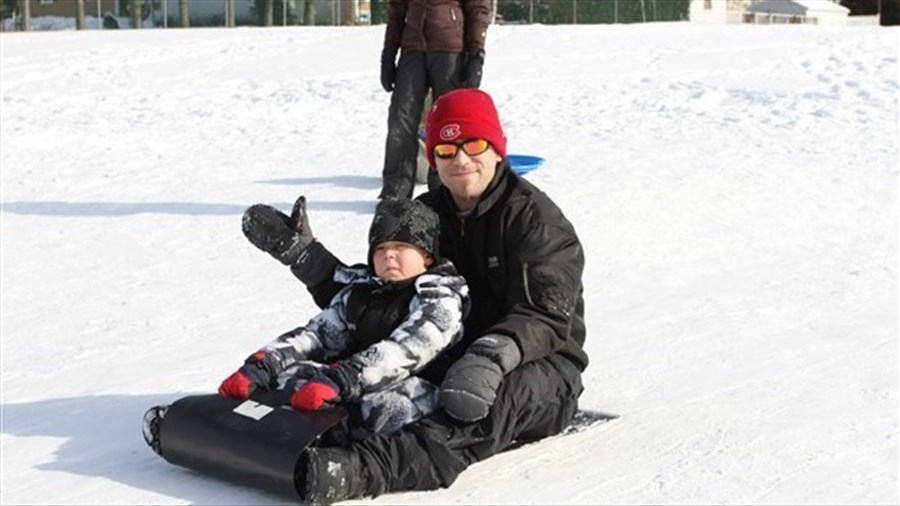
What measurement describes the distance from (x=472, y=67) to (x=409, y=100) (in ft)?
1.21

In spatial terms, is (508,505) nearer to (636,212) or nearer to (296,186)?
(636,212)

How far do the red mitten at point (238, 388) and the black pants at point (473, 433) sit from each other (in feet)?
1.23

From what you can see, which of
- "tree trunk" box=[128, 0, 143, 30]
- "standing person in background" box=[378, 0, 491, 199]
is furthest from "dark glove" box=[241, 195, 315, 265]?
"tree trunk" box=[128, 0, 143, 30]

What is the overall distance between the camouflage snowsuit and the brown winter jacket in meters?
3.46

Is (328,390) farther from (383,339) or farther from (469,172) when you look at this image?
(469,172)

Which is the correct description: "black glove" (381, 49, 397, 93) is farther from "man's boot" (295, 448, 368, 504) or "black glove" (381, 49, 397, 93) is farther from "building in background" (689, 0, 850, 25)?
"building in background" (689, 0, 850, 25)

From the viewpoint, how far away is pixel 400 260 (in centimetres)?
338

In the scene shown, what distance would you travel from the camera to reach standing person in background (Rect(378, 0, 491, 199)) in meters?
6.88

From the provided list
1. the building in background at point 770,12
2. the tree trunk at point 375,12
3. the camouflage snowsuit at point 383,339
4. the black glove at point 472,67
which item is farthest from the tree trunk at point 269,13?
the camouflage snowsuit at point 383,339

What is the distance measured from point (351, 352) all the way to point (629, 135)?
6.27 meters

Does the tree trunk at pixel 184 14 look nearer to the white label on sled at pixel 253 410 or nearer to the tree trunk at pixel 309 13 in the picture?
the tree trunk at pixel 309 13

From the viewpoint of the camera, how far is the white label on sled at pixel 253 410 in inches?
125

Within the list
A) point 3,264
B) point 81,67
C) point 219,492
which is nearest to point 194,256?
point 3,264

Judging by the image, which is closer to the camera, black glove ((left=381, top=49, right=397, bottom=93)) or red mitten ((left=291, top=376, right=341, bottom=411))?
red mitten ((left=291, top=376, right=341, bottom=411))
